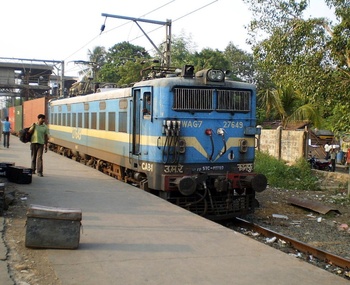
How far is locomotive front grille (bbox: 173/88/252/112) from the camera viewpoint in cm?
966

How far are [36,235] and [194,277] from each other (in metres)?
2.17

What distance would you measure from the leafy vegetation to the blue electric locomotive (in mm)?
6007

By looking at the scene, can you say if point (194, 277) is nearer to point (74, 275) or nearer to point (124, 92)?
point (74, 275)

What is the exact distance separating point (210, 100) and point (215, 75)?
563 millimetres

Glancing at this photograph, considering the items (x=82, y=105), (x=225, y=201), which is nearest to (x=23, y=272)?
(x=225, y=201)

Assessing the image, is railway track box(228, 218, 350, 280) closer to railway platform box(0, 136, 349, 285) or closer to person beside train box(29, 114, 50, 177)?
railway platform box(0, 136, 349, 285)

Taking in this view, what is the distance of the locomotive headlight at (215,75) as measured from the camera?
32.3 feet

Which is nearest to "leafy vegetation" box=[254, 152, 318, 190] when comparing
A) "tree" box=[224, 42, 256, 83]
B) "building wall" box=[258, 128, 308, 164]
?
"building wall" box=[258, 128, 308, 164]

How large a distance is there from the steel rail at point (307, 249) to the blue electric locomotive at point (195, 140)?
63 centimetres

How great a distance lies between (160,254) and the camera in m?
5.77

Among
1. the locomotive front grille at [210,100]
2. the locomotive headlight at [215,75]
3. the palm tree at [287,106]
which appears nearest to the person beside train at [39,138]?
the locomotive front grille at [210,100]

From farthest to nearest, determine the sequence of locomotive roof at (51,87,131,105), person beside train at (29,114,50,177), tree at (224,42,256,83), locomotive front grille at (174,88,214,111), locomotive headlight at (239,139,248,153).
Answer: tree at (224,42,256,83)
person beside train at (29,114,50,177)
locomotive roof at (51,87,131,105)
locomotive headlight at (239,139,248,153)
locomotive front grille at (174,88,214,111)

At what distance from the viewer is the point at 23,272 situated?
16.4ft

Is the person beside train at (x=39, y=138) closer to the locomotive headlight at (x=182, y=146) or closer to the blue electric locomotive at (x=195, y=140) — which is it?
the blue electric locomotive at (x=195, y=140)
